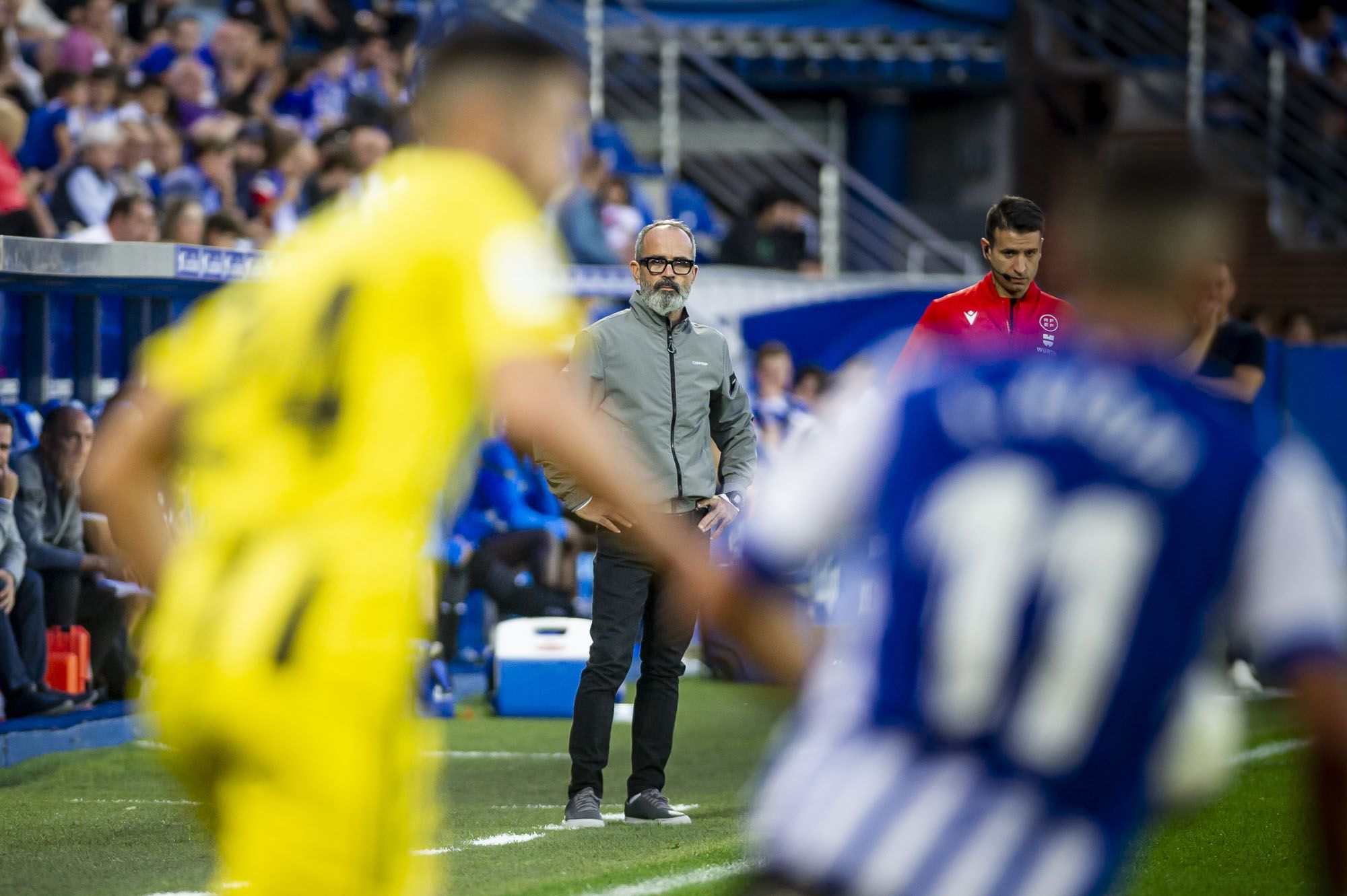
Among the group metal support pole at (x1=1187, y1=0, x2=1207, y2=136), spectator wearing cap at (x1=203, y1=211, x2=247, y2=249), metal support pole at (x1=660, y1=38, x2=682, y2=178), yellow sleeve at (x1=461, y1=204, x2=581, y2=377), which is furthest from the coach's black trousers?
metal support pole at (x1=1187, y1=0, x2=1207, y2=136)

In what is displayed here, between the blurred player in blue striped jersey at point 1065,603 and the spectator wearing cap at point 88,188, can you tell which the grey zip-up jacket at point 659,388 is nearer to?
the blurred player in blue striped jersey at point 1065,603

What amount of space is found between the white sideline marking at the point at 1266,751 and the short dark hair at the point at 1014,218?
283 centimetres

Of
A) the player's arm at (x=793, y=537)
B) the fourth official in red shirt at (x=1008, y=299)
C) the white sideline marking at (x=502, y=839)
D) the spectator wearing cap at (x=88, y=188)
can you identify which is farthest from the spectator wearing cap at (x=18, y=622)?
the player's arm at (x=793, y=537)

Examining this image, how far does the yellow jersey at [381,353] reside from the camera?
2822mm

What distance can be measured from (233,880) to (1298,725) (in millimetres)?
1509

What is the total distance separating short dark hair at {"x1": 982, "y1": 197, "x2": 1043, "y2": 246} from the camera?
742cm

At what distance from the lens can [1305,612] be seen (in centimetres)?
259

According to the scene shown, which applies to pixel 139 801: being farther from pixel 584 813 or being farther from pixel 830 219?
pixel 830 219

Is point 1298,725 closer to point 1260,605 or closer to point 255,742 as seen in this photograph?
point 1260,605

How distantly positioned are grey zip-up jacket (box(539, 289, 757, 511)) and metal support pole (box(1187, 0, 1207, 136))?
49.3ft

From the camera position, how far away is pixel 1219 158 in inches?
843

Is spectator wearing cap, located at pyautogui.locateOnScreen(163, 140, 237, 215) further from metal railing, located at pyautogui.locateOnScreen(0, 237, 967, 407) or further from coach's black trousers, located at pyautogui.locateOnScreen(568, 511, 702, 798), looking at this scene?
coach's black trousers, located at pyautogui.locateOnScreen(568, 511, 702, 798)

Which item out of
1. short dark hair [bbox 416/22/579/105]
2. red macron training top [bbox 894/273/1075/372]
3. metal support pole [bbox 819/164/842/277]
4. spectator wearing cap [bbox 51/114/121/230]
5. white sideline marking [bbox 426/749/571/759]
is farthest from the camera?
metal support pole [bbox 819/164/842/277]

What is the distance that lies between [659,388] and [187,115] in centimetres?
932
